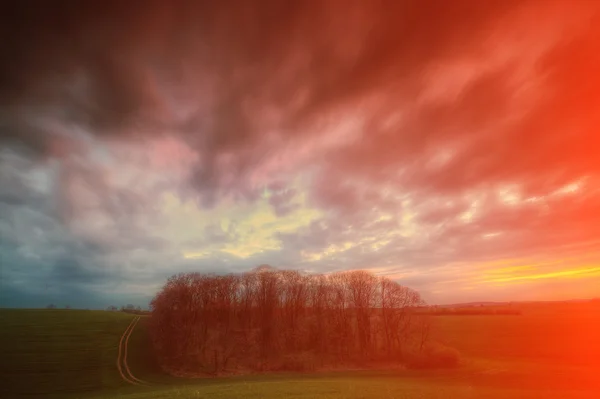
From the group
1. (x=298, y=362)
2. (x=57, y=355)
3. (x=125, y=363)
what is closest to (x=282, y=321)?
(x=298, y=362)

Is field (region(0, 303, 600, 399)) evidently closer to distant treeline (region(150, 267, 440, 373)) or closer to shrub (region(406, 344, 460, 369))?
shrub (region(406, 344, 460, 369))

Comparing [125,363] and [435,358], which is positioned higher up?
[125,363]

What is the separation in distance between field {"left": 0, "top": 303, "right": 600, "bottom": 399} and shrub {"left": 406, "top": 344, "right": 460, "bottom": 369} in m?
3.21

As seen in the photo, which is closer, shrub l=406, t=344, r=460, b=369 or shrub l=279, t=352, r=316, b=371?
shrub l=406, t=344, r=460, b=369

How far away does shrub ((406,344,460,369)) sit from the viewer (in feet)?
257

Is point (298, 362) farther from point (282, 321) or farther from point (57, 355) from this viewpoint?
point (57, 355)

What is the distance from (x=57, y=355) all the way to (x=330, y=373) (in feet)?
215

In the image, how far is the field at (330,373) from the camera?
37812 millimetres

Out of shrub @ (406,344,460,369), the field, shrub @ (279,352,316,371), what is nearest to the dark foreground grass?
the field

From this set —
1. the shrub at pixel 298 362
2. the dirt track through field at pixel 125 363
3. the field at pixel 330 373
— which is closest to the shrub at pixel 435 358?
the field at pixel 330 373

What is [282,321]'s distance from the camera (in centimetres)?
10469

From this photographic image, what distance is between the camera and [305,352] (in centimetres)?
9575

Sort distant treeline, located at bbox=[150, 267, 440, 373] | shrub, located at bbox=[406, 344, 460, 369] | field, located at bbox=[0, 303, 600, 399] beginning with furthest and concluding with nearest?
distant treeline, located at bbox=[150, 267, 440, 373], shrub, located at bbox=[406, 344, 460, 369], field, located at bbox=[0, 303, 600, 399]

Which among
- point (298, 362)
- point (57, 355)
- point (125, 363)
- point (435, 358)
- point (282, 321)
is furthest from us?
point (282, 321)
